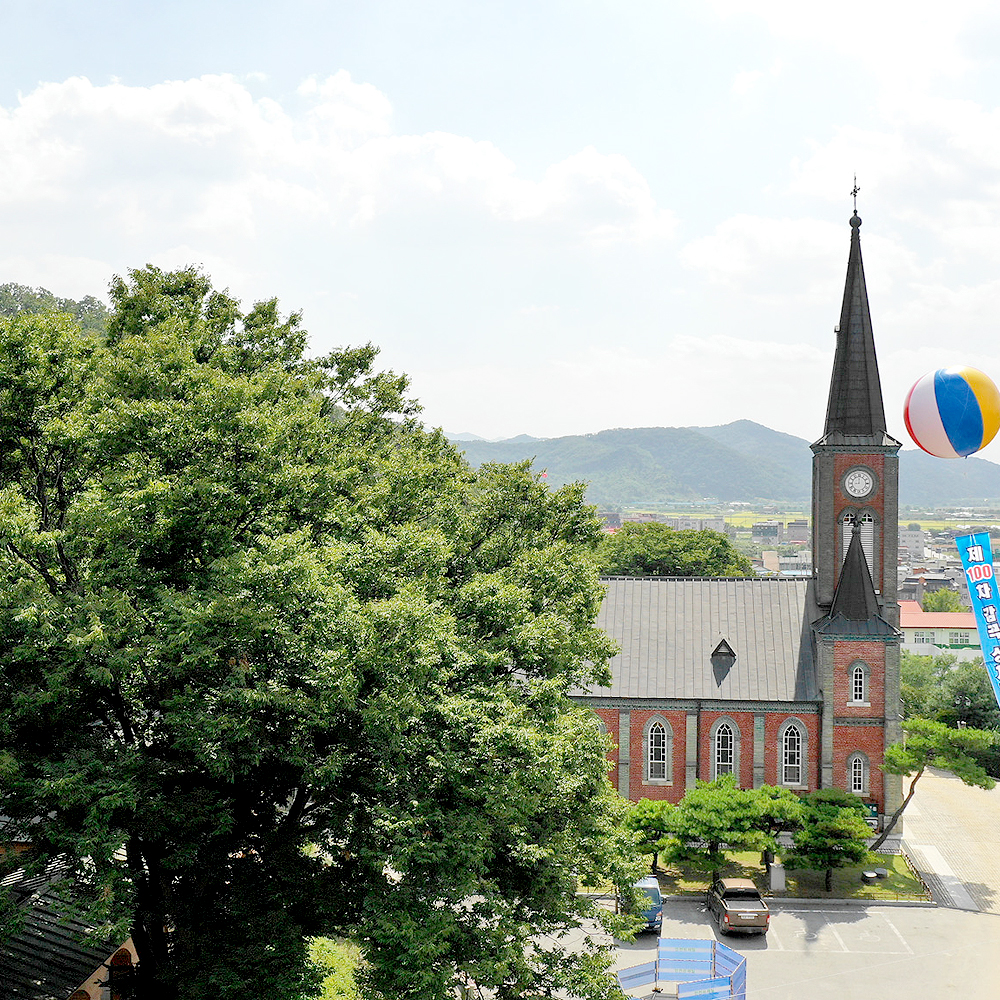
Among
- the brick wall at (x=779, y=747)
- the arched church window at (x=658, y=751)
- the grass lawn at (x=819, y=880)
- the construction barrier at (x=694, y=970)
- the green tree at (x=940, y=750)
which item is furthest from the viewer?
the arched church window at (x=658, y=751)

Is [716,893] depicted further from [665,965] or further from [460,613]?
[460,613]

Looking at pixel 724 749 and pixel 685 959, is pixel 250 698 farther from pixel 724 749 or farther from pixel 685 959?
pixel 724 749

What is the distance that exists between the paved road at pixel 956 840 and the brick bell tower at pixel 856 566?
327cm

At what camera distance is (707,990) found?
28734 millimetres

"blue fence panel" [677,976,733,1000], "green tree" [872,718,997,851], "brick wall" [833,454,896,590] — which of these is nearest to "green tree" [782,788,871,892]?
"green tree" [872,718,997,851]

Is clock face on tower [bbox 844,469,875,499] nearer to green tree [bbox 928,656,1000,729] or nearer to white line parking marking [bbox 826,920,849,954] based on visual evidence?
white line parking marking [bbox 826,920,849,954]

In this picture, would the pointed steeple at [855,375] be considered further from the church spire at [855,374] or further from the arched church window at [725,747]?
the arched church window at [725,747]

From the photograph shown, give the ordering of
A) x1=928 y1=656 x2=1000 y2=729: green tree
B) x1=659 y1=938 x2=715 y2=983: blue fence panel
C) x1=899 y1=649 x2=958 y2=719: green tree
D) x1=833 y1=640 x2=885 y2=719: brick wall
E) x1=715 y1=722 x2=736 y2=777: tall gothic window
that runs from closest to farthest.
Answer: x1=659 y1=938 x2=715 y2=983: blue fence panel
x1=833 y1=640 x2=885 y2=719: brick wall
x1=715 y1=722 x2=736 y2=777: tall gothic window
x1=928 y1=656 x2=1000 y2=729: green tree
x1=899 y1=649 x2=958 y2=719: green tree

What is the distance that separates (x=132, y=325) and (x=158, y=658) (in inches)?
488

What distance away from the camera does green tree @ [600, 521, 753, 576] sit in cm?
7800

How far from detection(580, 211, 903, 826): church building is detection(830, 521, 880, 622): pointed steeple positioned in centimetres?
5

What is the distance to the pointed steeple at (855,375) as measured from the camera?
45688 mm

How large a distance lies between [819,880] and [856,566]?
42.4 ft

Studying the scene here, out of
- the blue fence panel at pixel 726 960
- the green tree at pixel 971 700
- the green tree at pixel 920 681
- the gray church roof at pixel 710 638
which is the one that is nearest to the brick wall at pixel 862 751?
the gray church roof at pixel 710 638
